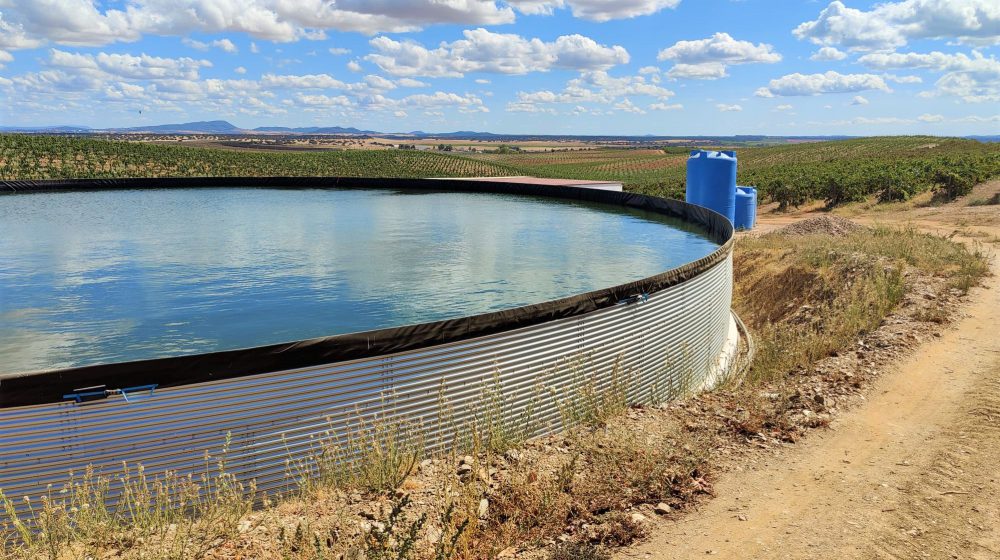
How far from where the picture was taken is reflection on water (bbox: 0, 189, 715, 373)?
30.4 ft

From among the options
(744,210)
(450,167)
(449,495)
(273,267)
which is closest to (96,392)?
(449,495)

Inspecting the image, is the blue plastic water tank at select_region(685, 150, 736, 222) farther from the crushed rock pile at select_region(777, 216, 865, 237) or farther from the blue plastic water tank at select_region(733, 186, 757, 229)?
the crushed rock pile at select_region(777, 216, 865, 237)

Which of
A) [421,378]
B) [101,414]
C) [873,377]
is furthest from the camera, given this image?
[873,377]

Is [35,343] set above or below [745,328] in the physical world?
above

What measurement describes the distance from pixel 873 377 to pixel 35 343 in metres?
11.3

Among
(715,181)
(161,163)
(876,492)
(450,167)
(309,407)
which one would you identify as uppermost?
(161,163)

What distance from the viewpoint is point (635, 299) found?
8656mm

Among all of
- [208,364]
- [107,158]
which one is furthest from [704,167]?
[107,158]

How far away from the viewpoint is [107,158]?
6519cm

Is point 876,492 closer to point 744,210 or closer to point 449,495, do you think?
point 449,495

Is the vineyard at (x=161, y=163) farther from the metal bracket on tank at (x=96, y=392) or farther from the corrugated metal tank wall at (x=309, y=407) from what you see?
the metal bracket on tank at (x=96, y=392)

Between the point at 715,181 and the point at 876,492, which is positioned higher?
the point at 715,181

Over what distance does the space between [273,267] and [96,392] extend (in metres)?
8.47

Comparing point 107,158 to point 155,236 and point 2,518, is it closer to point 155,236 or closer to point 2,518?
point 155,236
